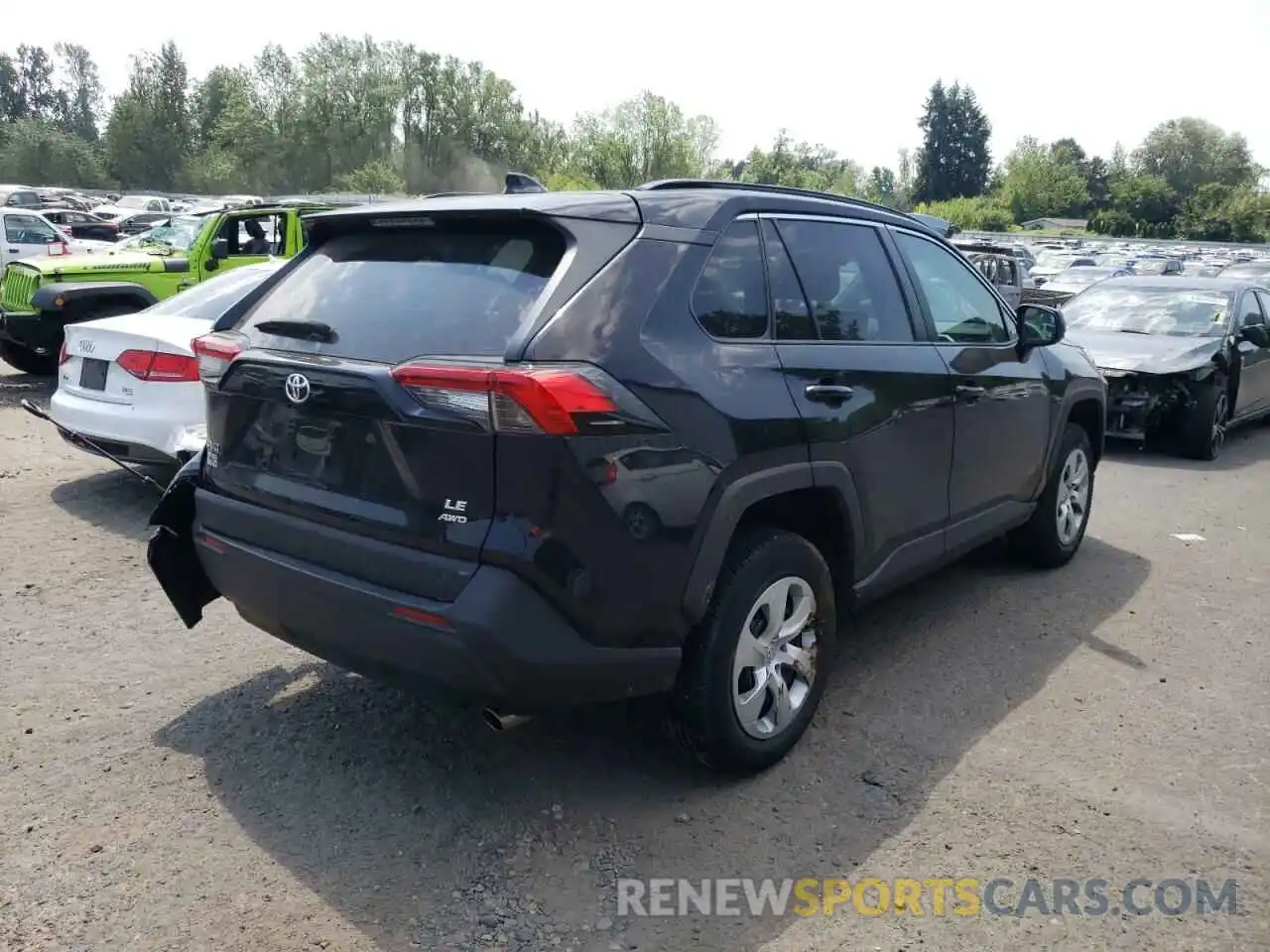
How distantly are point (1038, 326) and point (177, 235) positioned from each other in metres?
10.4

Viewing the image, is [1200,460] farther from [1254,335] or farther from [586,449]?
[586,449]

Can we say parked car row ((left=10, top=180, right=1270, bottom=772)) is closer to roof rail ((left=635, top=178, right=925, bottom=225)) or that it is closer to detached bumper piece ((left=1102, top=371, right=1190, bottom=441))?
roof rail ((left=635, top=178, right=925, bottom=225))

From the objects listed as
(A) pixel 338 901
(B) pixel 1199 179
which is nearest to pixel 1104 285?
(A) pixel 338 901

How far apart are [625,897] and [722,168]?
252ft

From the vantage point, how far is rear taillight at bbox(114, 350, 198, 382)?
614cm

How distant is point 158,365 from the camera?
20.3 ft

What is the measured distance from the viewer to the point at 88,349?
6480 mm

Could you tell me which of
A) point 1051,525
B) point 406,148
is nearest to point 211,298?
point 1051,525

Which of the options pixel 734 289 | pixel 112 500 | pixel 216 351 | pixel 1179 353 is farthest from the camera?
pixel 1179 353

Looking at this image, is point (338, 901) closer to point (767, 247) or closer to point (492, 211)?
point (492, 211)

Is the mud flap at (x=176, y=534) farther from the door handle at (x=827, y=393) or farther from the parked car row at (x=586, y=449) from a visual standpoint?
the door handle at (x=827, y=393)

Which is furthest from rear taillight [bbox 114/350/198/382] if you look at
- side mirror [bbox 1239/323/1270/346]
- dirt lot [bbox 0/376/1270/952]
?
side mirror [bbox 1239/323/1270/346]

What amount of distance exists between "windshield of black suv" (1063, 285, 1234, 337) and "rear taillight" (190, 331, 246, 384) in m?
8.64

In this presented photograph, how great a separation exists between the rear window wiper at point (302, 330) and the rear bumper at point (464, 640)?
685 millimetres
